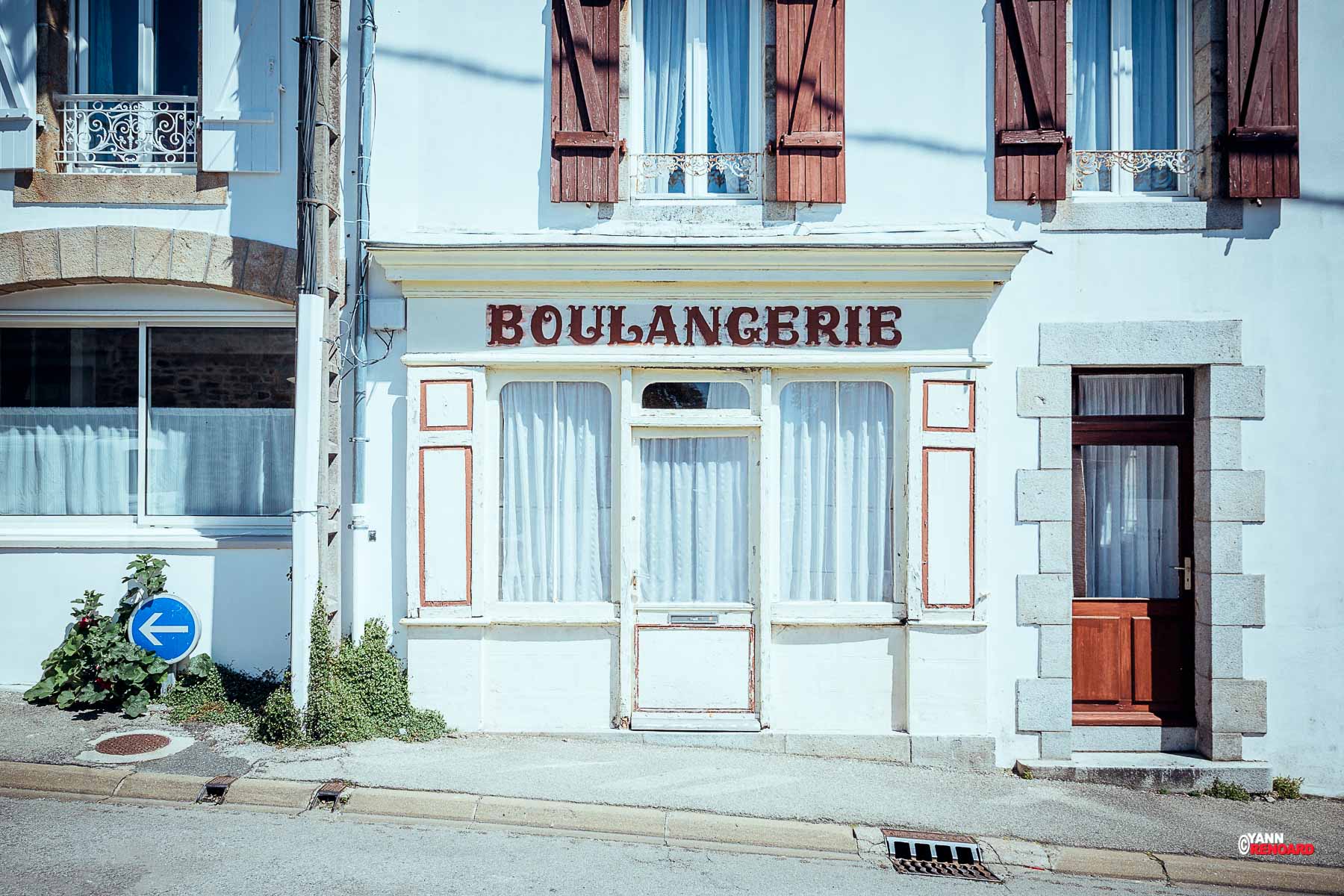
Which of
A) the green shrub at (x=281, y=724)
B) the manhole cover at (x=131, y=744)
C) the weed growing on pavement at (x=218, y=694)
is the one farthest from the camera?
the weed growing on pavement at (x=218, y=694)

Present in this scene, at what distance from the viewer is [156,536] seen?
7.25m

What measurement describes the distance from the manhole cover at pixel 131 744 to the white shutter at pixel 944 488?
4979 mm

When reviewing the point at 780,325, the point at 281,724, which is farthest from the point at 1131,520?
the point at 281,724

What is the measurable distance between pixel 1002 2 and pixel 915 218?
5.20ft

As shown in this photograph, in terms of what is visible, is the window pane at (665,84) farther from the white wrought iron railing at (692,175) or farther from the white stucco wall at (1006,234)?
the white stucco wall at (1006,234)

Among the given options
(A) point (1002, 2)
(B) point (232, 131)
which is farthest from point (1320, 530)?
(B) point (232, 131)

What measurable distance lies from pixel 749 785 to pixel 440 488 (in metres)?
2.83

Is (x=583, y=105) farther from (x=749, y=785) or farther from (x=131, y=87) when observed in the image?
(x=749, y=785)

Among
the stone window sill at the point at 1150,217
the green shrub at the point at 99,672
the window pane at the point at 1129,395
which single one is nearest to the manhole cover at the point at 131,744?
the green shrub at the point at 99,672

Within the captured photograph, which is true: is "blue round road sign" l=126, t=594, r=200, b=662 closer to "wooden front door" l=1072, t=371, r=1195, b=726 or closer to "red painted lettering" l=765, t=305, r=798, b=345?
"red painted lettering" l=765, t=305, r=798, b=345

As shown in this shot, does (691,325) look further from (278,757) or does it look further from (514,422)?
(278,757)

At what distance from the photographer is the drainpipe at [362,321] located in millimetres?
6844

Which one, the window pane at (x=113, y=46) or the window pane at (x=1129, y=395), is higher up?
the window pane at (x=113, y=46)

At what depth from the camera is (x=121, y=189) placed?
707 centimetres
